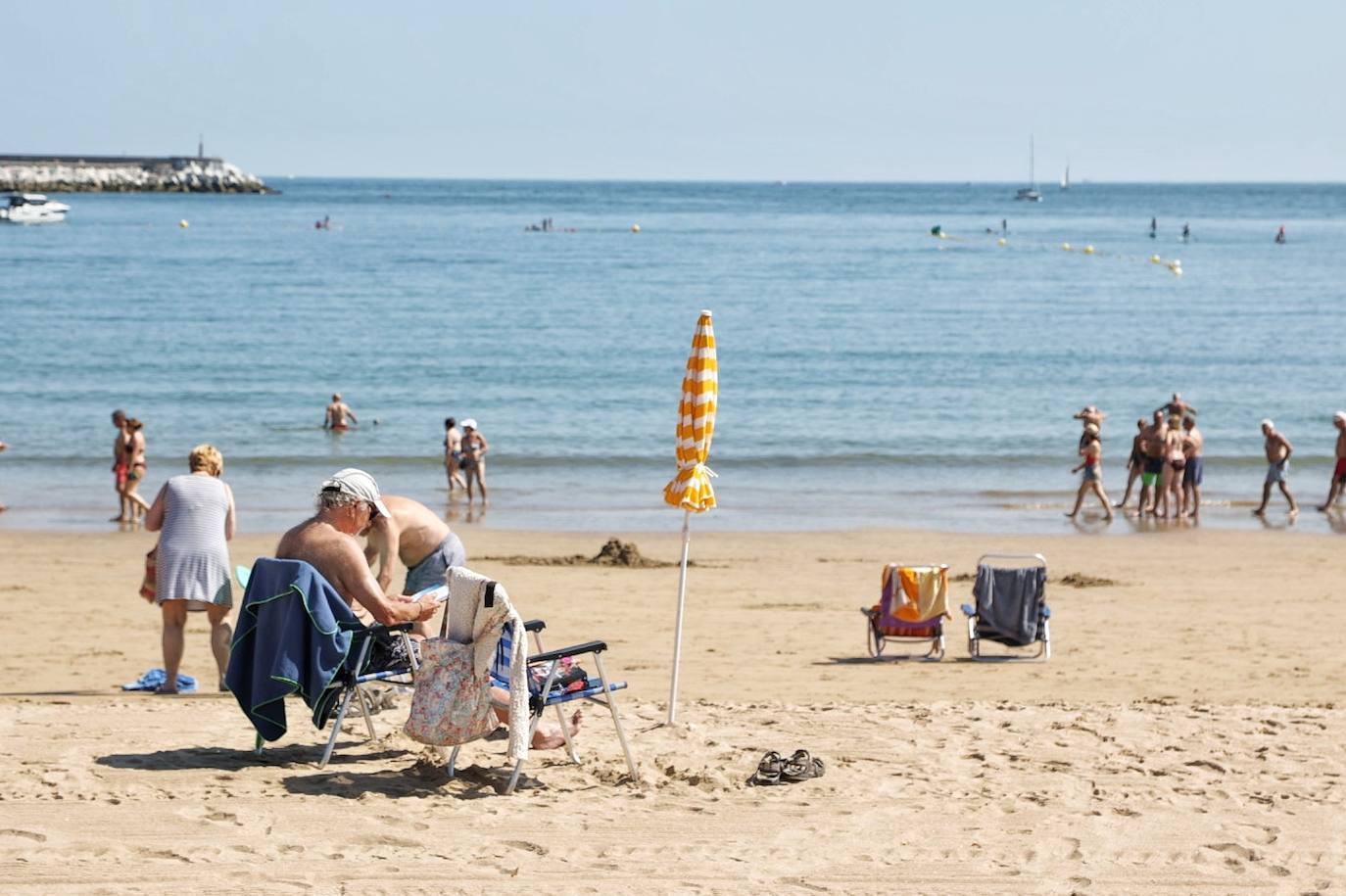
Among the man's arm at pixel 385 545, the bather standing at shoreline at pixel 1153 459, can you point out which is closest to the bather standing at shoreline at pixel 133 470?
the man's arm at pixel 385 545

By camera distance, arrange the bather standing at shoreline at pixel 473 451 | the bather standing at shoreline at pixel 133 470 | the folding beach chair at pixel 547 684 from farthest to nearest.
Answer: the bather standing at shoreline at pixel 473 451
the bather standing at shoreline at pixel 133 470
the folding beach chair at pixel 547 684

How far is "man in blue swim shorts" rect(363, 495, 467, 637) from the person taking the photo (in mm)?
7223

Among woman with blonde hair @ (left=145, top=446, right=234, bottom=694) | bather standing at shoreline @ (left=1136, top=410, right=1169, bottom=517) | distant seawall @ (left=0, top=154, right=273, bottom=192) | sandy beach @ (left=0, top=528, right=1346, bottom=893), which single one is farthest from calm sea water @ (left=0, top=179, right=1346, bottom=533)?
distant seawall @ (left=0, top=154, right=273, bottom=192)

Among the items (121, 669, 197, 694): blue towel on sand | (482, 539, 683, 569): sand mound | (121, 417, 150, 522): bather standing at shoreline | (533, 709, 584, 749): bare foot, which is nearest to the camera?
(533, 709, 584, 749): bare foot

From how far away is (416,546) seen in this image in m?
7.42

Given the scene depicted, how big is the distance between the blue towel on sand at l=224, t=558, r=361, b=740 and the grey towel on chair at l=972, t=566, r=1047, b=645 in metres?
4.95

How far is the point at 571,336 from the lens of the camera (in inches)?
1534

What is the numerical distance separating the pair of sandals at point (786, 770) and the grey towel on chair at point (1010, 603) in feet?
11.8

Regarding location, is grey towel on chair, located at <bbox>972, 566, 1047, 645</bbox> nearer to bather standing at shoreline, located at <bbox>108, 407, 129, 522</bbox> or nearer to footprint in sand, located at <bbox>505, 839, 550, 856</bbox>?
footprint in sand, located at <bbox>505, 839, 550, 856</bbox>

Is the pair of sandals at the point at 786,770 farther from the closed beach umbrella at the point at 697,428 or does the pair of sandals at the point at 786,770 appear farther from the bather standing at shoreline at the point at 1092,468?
the bather standing at shoreline at the point at 1092,468

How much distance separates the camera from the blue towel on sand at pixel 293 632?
6.49 metres

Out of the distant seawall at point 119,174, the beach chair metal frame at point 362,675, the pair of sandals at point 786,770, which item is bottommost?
the pair of sandals at point 786,770

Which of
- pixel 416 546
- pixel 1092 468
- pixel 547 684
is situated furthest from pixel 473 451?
pixel 547 684

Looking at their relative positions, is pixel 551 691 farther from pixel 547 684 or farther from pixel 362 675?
pixel 362 675
